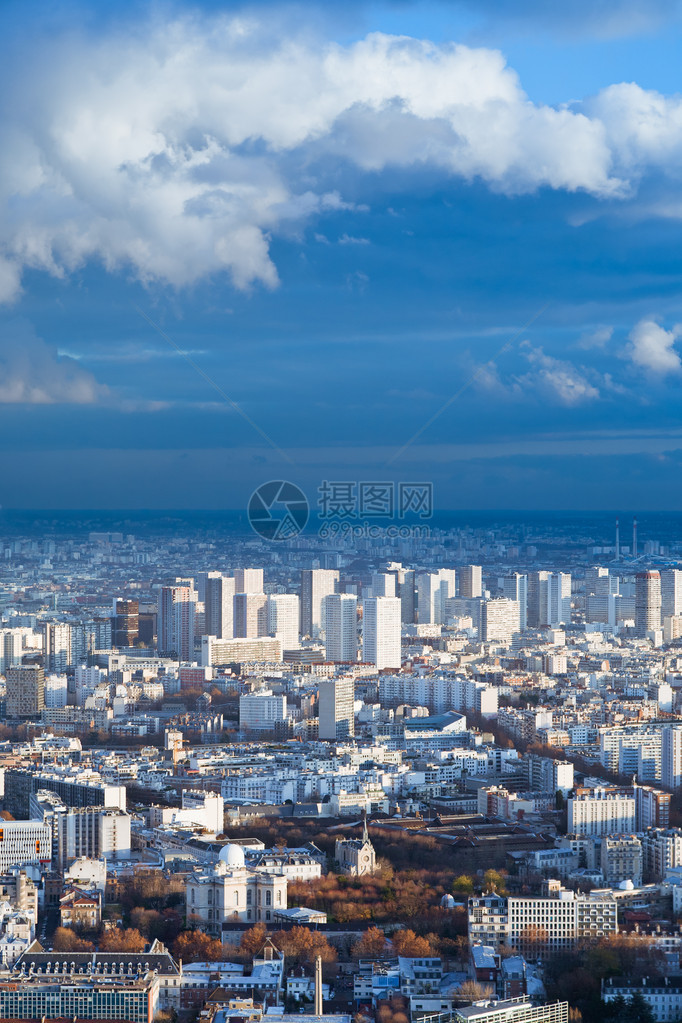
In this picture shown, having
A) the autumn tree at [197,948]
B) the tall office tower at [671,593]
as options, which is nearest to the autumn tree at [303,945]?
the autumn tree at [197,948]

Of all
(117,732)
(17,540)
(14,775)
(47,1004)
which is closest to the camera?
(47,1004)

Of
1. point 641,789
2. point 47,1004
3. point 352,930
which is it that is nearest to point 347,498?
point 641,789

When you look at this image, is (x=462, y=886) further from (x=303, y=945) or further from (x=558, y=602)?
(x=558, y=602)

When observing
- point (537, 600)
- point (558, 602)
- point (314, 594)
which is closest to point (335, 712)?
point (314, 594)

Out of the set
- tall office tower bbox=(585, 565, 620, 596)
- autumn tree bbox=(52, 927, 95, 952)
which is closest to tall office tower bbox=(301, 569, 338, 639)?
tall office tower bbox=(585, 565, 620, 596)

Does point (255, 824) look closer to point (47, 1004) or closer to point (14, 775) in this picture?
point (14, 775)

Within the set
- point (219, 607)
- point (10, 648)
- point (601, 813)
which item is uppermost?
point (219, 607)
